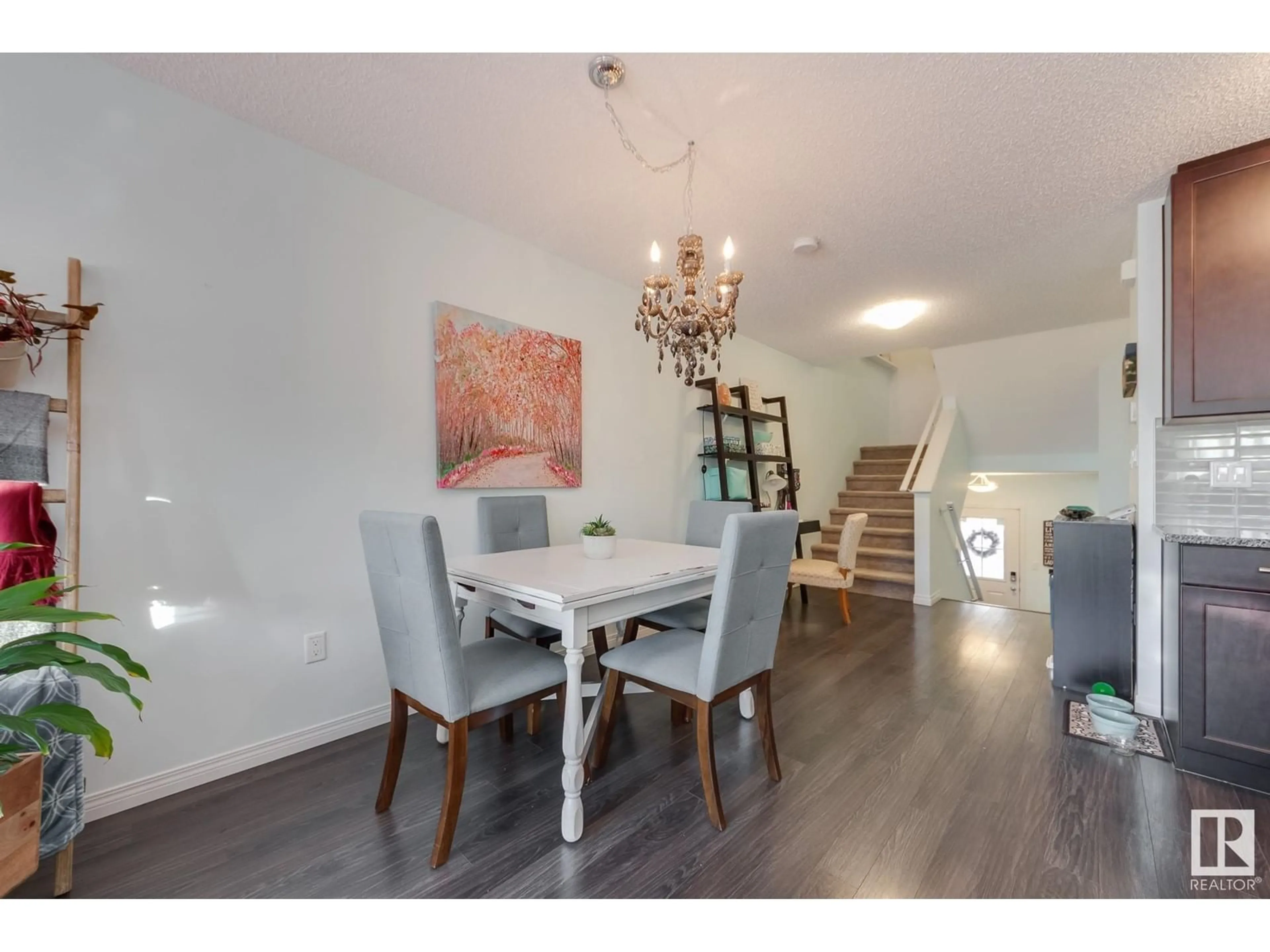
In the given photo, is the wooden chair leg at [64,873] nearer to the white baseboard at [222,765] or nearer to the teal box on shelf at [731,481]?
the white baseboard at [222,765]

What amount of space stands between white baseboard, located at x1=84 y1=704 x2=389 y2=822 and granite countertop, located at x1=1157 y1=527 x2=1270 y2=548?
3.27 m

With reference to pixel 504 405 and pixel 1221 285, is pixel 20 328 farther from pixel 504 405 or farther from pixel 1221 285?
pixel 1221 285

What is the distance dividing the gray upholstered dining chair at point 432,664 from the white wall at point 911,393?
6536 millimetres

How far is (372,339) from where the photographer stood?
87.7 inches

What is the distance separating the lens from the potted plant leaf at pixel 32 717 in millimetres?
871

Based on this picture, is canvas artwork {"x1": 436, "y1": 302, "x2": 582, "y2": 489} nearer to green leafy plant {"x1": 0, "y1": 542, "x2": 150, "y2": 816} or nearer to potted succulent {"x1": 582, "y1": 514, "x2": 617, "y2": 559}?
potted succulent {"x1": 582, "y1": 514, "x2": 617, "y2": 559}

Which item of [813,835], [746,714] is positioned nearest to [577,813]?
[813,835]

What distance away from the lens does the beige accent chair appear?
12.4 feet

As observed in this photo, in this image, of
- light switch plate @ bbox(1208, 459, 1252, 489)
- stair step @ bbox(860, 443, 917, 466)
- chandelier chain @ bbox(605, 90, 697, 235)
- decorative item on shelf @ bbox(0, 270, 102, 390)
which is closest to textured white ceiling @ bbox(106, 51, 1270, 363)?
chandelier chain @ bbox(605, 90, 697, 235)

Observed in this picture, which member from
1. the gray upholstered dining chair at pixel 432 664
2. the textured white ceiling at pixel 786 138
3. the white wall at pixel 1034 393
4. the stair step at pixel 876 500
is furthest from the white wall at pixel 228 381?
the white wall at pixel 1034 393

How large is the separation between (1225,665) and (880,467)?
448 centimetres

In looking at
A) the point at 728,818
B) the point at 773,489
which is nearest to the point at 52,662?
the point at 728,818

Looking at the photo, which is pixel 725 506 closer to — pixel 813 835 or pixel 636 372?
pixel 636 372

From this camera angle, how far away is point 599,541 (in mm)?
2139
